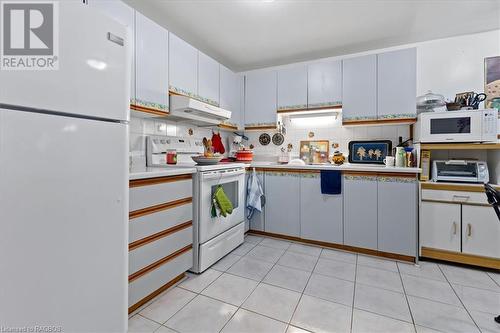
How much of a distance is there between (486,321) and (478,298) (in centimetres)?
30

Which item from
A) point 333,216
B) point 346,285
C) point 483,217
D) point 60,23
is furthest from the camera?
point 333,216

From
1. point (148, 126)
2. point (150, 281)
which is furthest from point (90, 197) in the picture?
point (148, 126)

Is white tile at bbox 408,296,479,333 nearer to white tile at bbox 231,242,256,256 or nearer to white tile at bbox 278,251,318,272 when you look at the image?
white tile at bbox 278,251,318,272

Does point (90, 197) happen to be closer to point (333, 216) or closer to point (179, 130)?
point (179, 130)

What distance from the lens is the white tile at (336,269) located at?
202 cm

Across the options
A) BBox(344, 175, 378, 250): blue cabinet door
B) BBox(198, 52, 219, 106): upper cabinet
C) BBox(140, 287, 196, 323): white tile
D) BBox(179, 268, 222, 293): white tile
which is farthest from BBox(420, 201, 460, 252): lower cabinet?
BBox(198, 52, 219, 106): upper cabinet

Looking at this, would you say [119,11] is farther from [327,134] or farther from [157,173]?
[327,134]

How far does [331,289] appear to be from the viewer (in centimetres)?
180

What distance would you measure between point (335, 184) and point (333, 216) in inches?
14.3

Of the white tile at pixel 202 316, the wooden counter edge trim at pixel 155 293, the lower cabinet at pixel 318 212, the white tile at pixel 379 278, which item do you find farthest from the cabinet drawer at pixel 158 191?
the white tile at pixel 379 278

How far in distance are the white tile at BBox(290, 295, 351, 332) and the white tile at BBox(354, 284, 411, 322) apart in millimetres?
154

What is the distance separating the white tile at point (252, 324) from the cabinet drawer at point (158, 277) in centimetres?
58

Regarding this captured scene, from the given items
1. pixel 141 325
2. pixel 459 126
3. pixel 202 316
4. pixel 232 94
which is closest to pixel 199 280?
pixel 202 316

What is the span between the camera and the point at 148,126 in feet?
7.81
